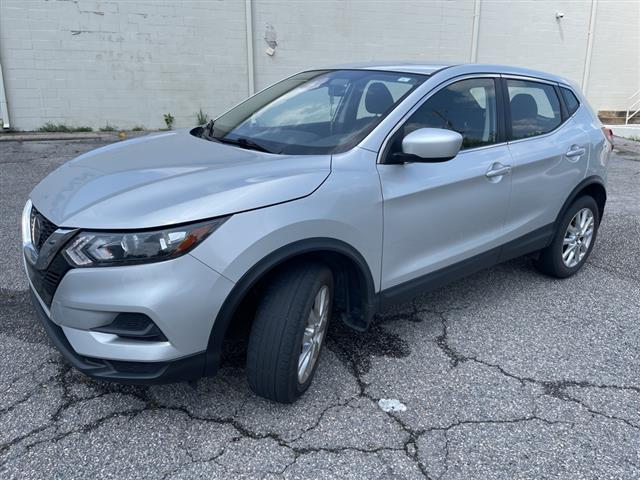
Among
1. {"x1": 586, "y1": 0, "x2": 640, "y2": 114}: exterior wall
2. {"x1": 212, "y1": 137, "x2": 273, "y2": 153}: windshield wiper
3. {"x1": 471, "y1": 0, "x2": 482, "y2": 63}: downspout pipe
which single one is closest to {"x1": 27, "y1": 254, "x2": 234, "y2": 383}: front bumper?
{"x1": 212, "y1": 137, "x2": 273, "y2": 153}: windshield wiper

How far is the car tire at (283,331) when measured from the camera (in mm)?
2574

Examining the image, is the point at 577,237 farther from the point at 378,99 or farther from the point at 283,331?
the point at 283,331

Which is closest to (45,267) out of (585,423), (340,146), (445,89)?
(340,146)

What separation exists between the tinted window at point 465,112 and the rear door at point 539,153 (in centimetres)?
20

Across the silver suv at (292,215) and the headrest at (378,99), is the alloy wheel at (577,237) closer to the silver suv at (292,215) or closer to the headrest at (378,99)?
the silver suv at (292,215)

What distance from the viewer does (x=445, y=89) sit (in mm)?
3393

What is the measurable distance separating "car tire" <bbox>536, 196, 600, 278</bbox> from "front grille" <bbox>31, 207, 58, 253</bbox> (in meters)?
3.53

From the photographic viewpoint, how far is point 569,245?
453cm

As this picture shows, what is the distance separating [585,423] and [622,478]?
1.25 feet

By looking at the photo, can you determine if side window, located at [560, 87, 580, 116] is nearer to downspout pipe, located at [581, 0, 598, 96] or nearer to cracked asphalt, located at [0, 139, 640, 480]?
cracked asphalt, located at [0, 139, 640, 480]

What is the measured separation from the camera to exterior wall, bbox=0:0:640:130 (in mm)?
10383

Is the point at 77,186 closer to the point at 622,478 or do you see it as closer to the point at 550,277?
the point at 622,478

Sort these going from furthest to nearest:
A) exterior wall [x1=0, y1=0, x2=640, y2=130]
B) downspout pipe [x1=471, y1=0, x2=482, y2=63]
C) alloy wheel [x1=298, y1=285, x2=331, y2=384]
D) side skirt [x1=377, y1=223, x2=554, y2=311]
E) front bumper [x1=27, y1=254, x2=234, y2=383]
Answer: downspout pipe [x1=471, y1=0, x2=482, y2=63] < exterior wall [x1=0, y1=0, x2=640, y2=130] < side skirt [x1=377, y1=223, x2=554, y2=311] < alloy wheel [x1=298, y1=285, x2=331, y2=384] < front bumper [x1=27, y1=254, x2=234, y2=383]

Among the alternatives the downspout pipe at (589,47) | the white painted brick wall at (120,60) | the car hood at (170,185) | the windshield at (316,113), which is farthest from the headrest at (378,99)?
the downspout pipe at (589,47)
